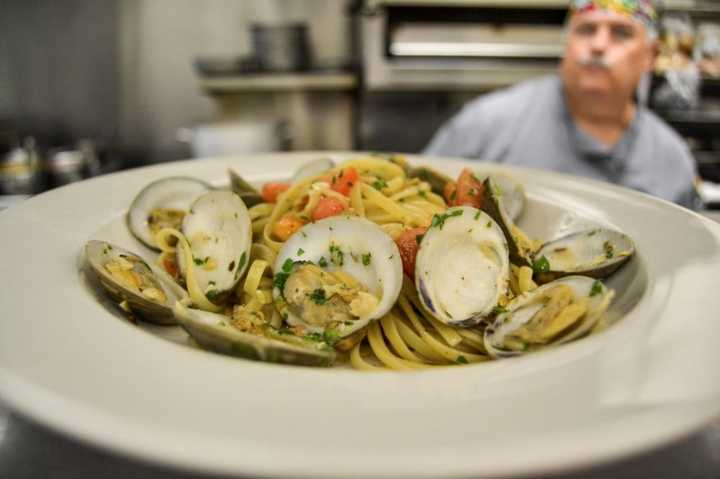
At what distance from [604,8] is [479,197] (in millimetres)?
2810

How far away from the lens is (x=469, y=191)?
208 centimetres

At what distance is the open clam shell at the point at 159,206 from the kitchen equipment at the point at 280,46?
138 inches

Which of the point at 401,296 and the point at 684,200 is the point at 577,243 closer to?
the point at 401,296

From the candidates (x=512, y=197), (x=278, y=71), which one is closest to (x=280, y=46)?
(x=278, y=71)

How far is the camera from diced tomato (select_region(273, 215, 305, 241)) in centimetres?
205

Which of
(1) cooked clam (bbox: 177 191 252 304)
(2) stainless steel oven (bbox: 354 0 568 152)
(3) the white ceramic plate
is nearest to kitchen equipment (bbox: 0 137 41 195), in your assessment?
(2) stainless steel oven (bbox: 354 0 568 152)

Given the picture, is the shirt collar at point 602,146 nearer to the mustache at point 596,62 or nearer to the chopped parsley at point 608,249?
the mustache at point 596,62

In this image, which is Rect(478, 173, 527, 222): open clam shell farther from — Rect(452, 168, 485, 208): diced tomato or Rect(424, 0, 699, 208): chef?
Rect(424, 0, 699, 208): chef

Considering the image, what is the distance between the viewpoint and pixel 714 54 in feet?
17.5

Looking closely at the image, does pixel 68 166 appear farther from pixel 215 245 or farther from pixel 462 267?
pixel 462 267

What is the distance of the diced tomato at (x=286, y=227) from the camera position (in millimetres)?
2049

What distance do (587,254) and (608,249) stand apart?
0.07m

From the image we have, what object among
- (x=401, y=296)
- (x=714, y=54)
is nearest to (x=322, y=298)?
(x=401, y=296)

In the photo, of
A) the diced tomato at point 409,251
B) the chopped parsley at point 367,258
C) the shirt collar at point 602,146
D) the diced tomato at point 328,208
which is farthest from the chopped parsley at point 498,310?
the shirt collar at point 602,146
